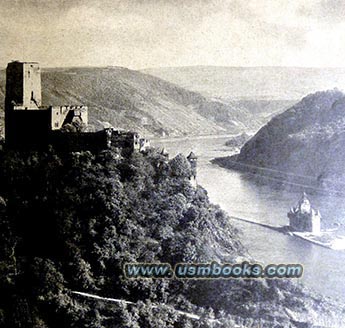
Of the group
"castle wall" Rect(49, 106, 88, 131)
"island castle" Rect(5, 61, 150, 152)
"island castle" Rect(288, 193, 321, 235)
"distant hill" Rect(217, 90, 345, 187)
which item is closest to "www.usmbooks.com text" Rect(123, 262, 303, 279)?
"island castle" Rect(5, 61, 150, 152)

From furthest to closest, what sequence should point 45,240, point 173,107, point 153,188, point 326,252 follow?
1. point 173,107
2. point 326,252
3. point 153,188
4. point 45,240

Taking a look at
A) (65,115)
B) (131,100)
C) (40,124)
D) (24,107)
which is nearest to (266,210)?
(131,100)

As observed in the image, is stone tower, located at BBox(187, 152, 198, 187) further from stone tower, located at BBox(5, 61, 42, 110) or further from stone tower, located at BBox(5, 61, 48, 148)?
stone tower, located at BBox(5, 61, 42, 110)

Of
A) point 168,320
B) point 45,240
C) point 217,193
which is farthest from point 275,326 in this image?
point 217,193

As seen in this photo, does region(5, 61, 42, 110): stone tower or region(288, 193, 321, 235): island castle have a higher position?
region(5, 61, 42, 110): stone tower

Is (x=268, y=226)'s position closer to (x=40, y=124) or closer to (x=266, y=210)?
(x=266, y=210)

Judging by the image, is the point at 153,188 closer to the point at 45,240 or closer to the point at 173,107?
the point at 45,240

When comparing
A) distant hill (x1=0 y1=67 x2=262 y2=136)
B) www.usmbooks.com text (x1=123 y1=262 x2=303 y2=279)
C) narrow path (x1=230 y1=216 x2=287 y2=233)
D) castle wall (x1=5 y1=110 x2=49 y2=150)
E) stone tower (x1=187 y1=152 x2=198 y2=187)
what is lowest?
www.usmbooks.com text (x1=123 y1=262 x2=303 y2=279)
